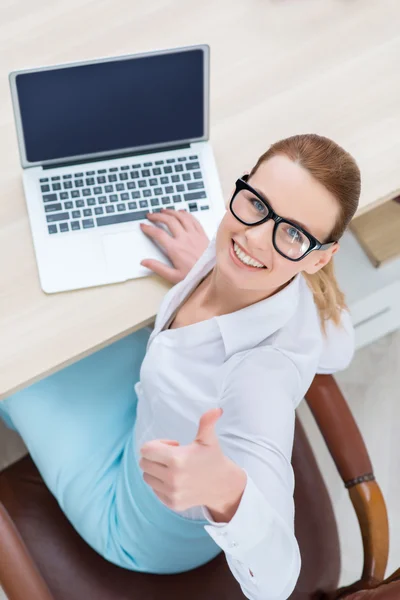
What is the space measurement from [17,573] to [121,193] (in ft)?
2.24

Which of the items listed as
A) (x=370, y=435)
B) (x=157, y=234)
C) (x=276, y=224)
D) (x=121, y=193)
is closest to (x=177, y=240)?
(x=157, y=234)

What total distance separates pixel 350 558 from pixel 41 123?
134 centimetres

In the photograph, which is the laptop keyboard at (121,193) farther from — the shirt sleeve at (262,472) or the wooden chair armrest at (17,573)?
the wooden chair armrest at (17,573)

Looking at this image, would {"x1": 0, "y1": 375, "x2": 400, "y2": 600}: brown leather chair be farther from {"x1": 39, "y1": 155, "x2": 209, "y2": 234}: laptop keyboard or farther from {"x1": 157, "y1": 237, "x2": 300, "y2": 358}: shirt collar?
{"x1": 39, "y1": 155, "x2": 209, "y2": 234}: laptop keyboard

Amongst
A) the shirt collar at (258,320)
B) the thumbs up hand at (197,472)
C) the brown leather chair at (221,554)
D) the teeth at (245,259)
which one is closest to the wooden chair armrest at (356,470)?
the brown leather chair at (221,554)

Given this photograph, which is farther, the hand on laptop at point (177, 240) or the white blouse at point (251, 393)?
the hand on laptop at point (177, 240)

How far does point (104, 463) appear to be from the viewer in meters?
1.31

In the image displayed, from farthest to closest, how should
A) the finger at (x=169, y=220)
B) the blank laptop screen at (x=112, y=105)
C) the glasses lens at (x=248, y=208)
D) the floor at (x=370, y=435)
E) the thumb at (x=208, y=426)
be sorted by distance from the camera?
the floor at (x=370, y=435) < the finger at (x=169, y=220) < the blank laptop screen at (x=112, y=105) < the glasses lens at (x=248, y=208) < the thumb at (x=208, y=426)

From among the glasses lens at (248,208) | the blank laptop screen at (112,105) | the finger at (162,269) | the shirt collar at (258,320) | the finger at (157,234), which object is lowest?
the shirt collar at (258,320)

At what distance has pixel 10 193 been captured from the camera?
52.5 inches

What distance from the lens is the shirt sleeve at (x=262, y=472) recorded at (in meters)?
0.83

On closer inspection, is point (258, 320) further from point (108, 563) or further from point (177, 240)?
point (108, 563)

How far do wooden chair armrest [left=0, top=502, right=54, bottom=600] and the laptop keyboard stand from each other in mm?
544

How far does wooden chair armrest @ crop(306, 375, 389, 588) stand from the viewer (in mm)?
1204
